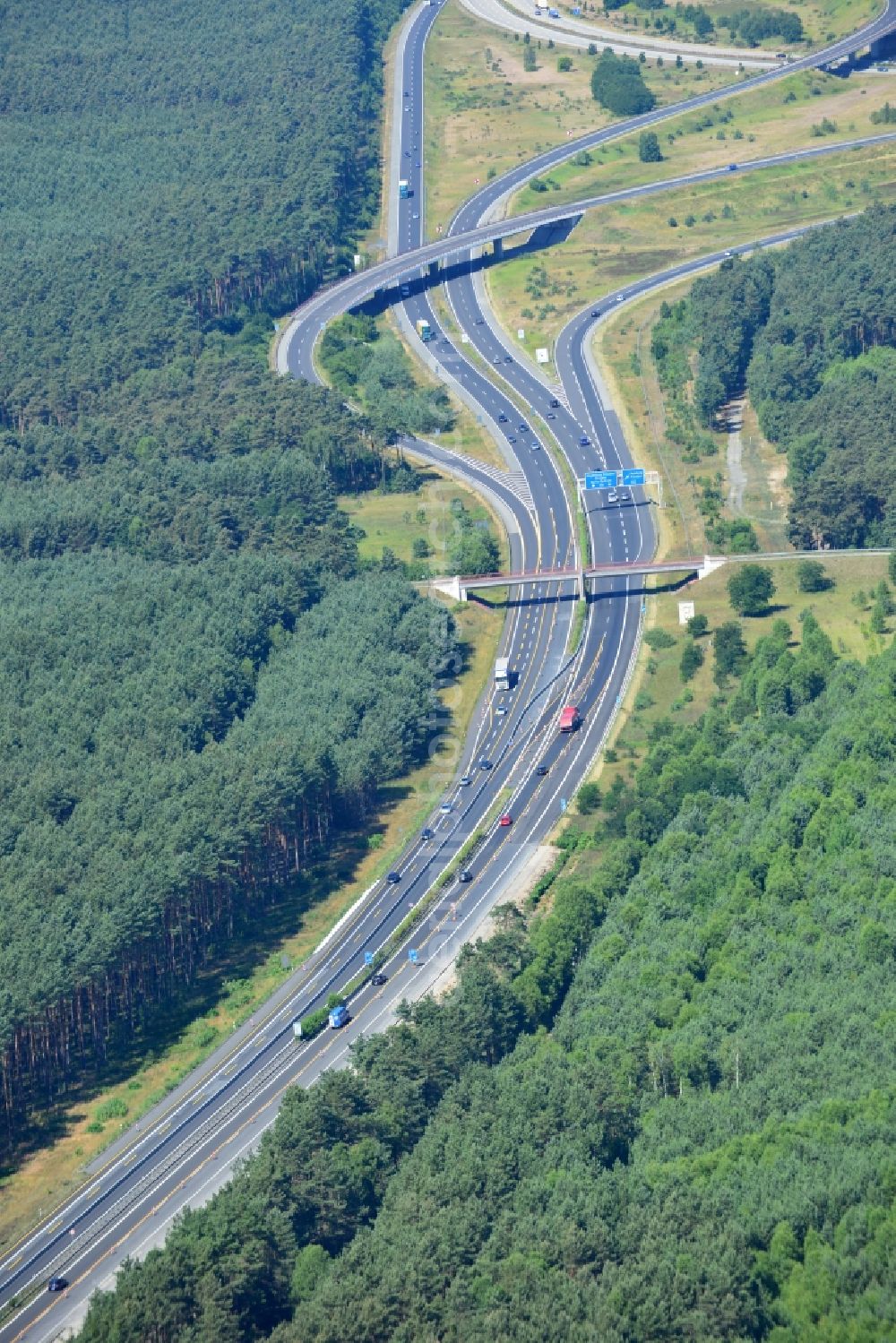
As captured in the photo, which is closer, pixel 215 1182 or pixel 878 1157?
pixel 878 1157

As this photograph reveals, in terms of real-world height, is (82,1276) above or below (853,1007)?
below

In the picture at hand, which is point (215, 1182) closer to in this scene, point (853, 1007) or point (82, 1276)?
point (82, 1276)

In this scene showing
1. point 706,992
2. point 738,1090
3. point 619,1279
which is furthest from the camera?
point 706,992

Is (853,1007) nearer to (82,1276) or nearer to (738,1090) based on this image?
(738,1090)

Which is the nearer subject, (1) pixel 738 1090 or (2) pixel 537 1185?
(2) pixel 537 1185

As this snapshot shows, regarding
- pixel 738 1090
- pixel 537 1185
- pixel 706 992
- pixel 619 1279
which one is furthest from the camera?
pixel 706 992

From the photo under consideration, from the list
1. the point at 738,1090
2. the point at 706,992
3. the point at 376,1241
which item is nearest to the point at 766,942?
the point at 706,992

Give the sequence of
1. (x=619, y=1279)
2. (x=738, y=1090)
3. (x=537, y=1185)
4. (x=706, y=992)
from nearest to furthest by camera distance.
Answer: (x=619, y=1279) < (x=537, y=1185) < (x=738, y=1090) < (x=706, y=992)

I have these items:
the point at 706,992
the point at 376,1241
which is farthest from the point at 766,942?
the point at 376,1241

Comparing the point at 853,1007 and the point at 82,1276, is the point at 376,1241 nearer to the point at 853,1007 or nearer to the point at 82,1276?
the point at 82,1276
